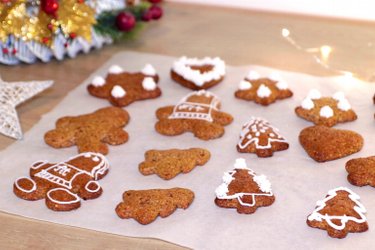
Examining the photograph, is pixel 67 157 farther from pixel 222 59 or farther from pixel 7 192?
pixel 222 59

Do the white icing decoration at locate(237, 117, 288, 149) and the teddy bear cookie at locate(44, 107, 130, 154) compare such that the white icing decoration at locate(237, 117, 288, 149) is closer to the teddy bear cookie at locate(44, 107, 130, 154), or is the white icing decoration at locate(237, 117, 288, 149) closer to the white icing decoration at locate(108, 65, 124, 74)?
the teddy bear cookie at locate(44, 107, 130, 154)

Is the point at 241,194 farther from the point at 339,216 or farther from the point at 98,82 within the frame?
the point at 98,82

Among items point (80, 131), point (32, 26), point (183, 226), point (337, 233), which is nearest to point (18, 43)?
point (32, 26)

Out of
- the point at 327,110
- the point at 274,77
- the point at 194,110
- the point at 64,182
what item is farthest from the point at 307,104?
the point at 64,182

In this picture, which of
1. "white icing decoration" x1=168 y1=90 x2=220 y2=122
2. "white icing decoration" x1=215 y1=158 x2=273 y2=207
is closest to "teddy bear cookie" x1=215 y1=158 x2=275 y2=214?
"white icing decoration" x1=215 y1=158 x2=273 y2=207

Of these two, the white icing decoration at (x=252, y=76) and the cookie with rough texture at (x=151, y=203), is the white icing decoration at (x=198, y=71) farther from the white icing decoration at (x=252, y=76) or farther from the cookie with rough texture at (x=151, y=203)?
the cookie with rough texture at (x=151, y=203)

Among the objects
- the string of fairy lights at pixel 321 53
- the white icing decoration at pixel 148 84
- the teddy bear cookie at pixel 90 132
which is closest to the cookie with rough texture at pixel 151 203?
the teddy bear cookie at pixel 90 132
